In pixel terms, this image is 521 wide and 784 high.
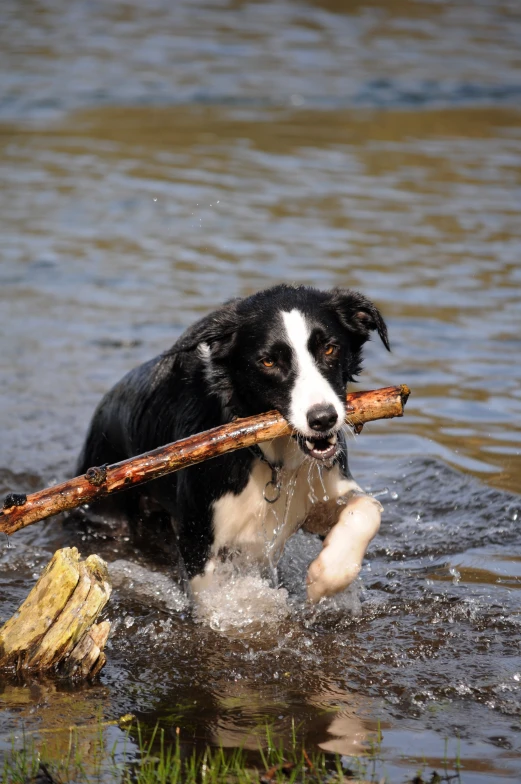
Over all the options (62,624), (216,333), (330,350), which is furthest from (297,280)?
(62,624)

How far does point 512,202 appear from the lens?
48.7 ft

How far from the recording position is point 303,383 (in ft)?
17.1

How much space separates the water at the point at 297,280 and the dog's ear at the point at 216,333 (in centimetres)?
123

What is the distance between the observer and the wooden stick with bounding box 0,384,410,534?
16.1 ft

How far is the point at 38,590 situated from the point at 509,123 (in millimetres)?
16385

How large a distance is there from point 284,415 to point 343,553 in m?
0.75

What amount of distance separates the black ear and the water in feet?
4.43

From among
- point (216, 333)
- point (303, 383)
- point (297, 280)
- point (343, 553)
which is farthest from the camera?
point (297, 280)

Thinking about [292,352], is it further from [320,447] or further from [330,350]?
[320,447]

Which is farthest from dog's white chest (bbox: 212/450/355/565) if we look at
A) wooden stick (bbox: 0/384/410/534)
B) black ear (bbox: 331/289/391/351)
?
black ear (bbox: 331/289/391/351)

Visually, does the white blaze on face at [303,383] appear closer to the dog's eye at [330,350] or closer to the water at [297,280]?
the dog's eye at [330,350]

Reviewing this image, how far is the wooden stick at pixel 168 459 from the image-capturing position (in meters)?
4.91

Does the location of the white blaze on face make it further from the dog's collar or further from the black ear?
the dog's collar

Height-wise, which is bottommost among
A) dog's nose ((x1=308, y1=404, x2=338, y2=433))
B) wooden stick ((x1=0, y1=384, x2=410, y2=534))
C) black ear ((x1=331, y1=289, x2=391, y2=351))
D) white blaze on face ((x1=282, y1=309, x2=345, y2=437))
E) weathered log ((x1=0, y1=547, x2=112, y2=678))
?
weathered log ((x1=0, y1=547, x2=112, y2=678))
